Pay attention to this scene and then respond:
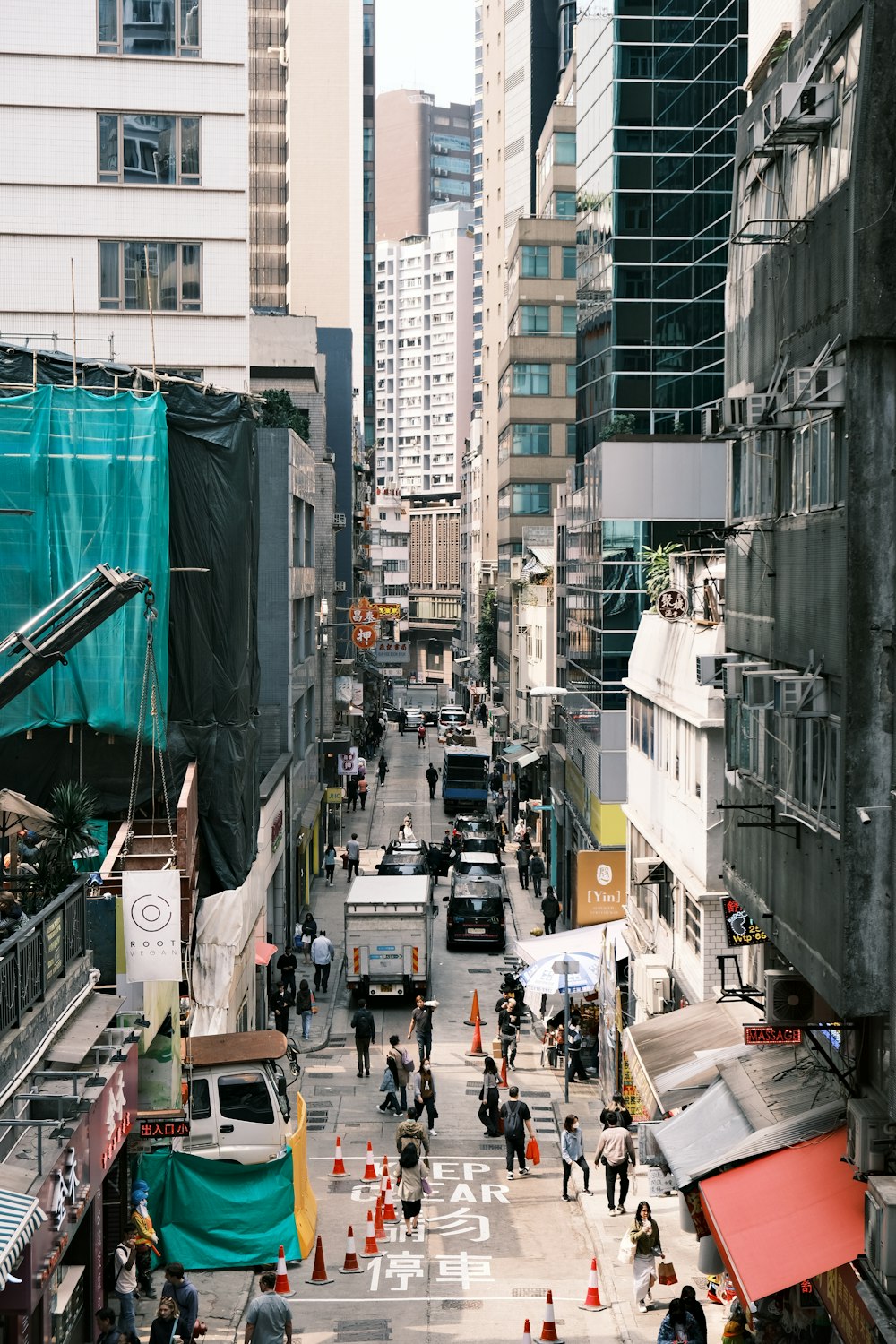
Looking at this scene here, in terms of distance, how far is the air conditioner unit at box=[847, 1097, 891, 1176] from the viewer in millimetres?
11898

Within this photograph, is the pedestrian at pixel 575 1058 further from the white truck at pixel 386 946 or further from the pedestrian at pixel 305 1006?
the white truck at pixel 386 946

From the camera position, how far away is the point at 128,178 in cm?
3581

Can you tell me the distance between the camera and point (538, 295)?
236 feet

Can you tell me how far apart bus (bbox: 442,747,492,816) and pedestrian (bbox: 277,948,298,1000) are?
27160mm

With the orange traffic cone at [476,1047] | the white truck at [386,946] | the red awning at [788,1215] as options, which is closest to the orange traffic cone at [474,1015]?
the orange traffic cone at [476,1047]

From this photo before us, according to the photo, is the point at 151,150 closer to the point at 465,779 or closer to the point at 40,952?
the point at 40,952

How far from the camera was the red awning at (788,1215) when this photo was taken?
11.6m

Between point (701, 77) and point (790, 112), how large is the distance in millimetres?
31306

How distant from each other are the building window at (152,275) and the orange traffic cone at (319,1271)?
23.2 metres

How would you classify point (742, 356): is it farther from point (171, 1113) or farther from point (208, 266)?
point (208, 266)

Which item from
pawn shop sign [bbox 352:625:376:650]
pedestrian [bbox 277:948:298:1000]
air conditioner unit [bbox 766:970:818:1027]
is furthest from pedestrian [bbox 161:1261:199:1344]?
pawn shop sign [bbox 352:625:376:650]

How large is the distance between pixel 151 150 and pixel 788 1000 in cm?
2751

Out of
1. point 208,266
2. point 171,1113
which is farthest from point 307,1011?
point 208,266

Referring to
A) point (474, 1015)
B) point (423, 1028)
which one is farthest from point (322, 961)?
point (423, 1028)
